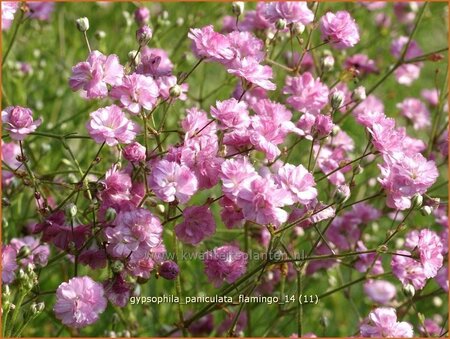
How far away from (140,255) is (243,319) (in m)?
0.98

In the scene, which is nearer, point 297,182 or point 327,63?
point 297,182

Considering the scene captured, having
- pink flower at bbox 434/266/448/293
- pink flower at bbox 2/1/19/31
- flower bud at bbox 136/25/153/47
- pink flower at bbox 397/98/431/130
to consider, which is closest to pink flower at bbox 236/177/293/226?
flower bud at bbox 136/25/153/47

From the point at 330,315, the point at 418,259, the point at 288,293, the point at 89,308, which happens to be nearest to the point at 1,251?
the point at 89,308

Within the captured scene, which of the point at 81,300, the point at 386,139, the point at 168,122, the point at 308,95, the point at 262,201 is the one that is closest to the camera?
the point at 262,201

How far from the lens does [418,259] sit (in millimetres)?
1962

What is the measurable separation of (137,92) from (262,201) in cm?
43

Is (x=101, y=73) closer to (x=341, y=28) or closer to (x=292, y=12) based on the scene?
(x=292, y=12)

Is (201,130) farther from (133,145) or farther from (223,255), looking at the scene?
(223,255)

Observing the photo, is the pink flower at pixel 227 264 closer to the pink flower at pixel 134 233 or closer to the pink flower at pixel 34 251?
the pink flower at pixel 134 233

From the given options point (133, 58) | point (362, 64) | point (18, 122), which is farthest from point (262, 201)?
point (362, 64)

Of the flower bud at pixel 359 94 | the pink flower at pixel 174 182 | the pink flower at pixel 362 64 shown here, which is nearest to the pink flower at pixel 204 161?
the pink flower at pixel 174 182

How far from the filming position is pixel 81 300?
5.97 ft

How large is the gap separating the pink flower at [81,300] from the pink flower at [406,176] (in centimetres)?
76

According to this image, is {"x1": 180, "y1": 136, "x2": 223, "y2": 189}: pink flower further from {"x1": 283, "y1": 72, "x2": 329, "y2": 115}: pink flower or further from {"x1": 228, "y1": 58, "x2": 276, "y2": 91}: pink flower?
{"x1": 283, "y1": 72, "x2": 329, "y2": 115}: pink flower
